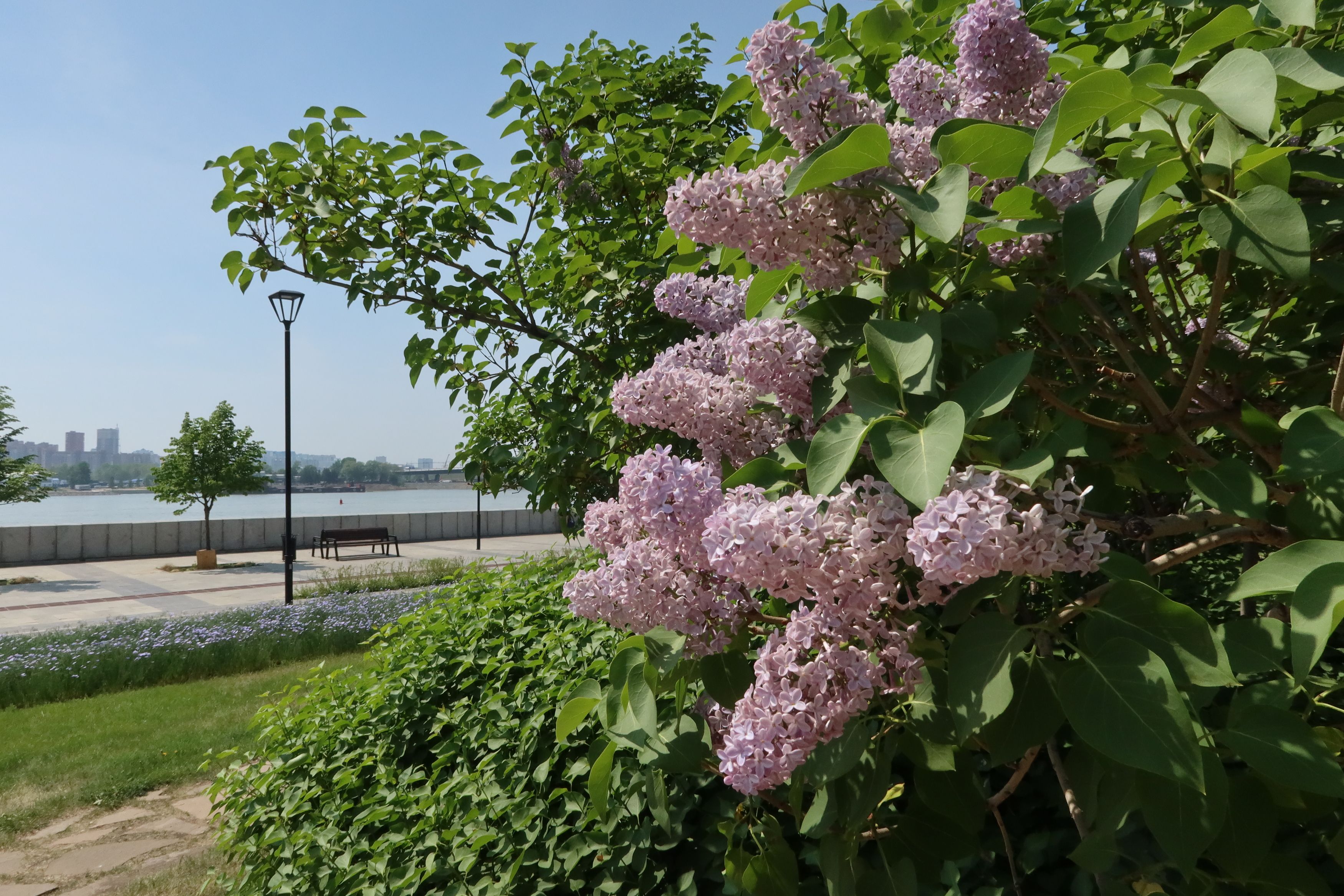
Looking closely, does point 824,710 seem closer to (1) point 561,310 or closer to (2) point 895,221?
(2) point 895,221

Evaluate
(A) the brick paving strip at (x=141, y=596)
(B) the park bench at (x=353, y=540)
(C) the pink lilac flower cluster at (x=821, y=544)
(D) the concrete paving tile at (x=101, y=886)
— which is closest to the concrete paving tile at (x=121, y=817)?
(D) the concrete paving tile at (x=101, y=886)

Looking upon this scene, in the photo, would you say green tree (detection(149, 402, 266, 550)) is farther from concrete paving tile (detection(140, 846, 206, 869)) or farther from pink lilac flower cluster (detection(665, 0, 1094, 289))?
pink lilac flower cluster (detection(665, 0, 1094, 289))

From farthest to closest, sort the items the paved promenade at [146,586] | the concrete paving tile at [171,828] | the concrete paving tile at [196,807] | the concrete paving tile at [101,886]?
the paved promenade at [146,586] < the concrete paving tile at [196,807] < the concrete paving tile at [171,828] < the concrete paving tile at [101,886]

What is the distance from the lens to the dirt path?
4492 millimetres

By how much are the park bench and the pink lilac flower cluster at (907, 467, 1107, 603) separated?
25.4 m

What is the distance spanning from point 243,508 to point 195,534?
70.6 m

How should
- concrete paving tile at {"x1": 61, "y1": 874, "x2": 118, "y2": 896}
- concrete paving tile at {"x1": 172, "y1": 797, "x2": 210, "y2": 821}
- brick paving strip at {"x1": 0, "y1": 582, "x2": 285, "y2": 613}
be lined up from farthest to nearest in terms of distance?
brick paving strip at {"x1": 0, "y1": 582, "x2": 285, "y2": 613} → concrete paving tile at {"x1": 172, "y1": 797, "x2": 210, "y2": 821} → concrete paving tile at {"x1": 61, "y1": 874, "x2": 118, "y2": 896}

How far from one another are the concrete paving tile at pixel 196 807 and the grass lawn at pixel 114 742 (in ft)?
1.06

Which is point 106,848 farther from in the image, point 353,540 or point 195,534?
point 195,534

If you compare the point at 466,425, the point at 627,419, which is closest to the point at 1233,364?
the point at 627,419

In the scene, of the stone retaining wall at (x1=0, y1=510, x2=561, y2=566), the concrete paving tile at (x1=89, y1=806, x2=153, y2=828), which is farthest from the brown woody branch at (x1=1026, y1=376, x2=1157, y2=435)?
the stone retaining wall at (x1=0, y1=510, x2=561, y2=566)

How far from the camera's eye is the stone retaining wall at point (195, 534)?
82.0ft

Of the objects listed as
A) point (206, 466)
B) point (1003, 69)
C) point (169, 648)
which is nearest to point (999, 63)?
point (1003, 69)

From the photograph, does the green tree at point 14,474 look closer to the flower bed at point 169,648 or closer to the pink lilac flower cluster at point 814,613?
the flower bed at point 169,648
